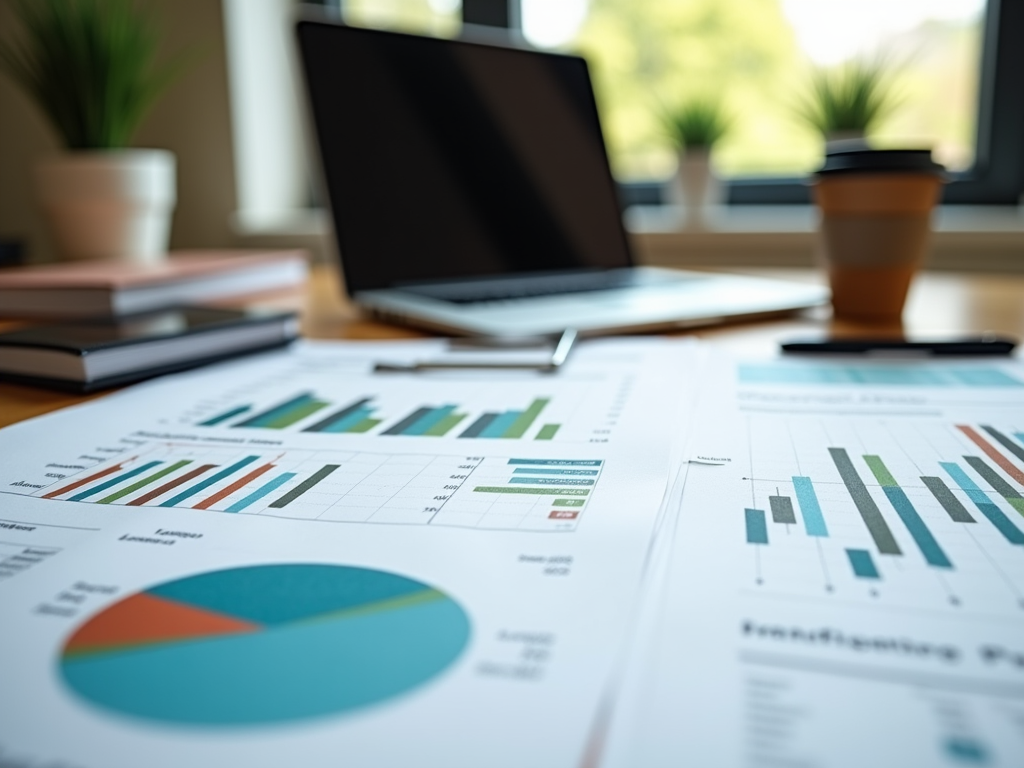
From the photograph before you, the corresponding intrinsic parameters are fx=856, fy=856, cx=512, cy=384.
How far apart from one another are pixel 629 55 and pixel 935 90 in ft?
1.85

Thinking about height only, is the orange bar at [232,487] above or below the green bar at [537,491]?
above

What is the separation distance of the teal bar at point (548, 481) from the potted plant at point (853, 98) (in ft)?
3.72

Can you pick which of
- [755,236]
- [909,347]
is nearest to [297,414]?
[909,347]

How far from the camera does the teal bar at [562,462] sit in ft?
1.30

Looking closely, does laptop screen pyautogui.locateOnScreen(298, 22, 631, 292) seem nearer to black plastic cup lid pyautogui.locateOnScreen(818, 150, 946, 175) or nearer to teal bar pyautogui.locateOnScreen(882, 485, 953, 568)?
black plastic cup lid pyautogui.locateOnScreen(818, 150, 946, 175)

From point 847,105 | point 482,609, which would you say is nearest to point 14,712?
point 482,609

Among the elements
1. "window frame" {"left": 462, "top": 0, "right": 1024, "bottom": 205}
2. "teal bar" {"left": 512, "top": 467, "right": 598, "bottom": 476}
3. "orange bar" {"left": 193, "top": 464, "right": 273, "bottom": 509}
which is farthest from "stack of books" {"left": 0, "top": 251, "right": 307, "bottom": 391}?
"window frame" {"left": 462, "top": 0, "right": 1024, "bottom": 205}

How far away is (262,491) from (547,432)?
6.1 inches

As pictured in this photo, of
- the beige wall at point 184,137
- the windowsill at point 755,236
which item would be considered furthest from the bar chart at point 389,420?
the beige wall at point 184,137

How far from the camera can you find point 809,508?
1.12 ft

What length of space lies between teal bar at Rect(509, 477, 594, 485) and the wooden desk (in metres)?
0.31

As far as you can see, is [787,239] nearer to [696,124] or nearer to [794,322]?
[696,124]

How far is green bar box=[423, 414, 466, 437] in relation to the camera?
46 cm

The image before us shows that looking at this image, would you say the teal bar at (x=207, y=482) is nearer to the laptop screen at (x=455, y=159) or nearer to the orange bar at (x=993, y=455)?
the orange bar at (x=993, y=455)
